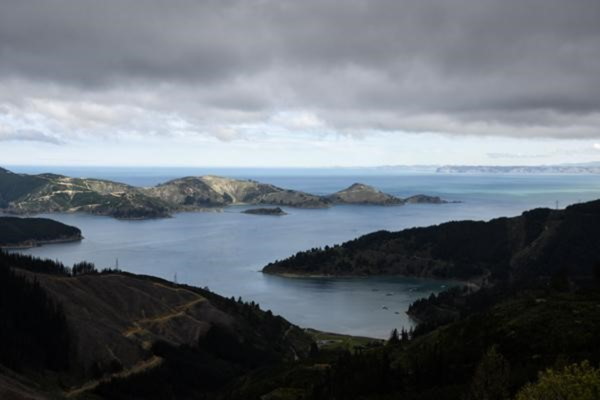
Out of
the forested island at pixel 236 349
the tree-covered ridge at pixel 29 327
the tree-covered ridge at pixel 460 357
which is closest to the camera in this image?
the tree-covered ridge at pixel 460 357

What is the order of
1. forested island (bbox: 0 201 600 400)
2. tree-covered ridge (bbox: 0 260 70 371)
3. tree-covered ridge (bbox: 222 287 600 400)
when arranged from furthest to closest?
tree-covered ridge (bbox: 0 260 70 371) < forested island (bbox: 0 201 600 400) < tree-covered ridge (bbox: 222 287 600 400)

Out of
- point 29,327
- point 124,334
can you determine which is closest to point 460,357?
point 124,334

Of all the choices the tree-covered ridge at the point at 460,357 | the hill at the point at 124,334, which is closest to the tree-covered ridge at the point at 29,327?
the hill at the point at 124,334

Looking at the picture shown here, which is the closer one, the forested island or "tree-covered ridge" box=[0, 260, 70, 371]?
the forested island

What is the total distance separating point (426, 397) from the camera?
79500 millimetres

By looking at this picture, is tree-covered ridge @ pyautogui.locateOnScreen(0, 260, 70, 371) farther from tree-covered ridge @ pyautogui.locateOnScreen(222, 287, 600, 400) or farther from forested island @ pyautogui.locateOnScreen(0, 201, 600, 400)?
tree-covered ridge @ pyautogui.locateOnScreen(222, 287, 600, 400)

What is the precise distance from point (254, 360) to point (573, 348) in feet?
278

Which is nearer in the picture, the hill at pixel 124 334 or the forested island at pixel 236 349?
the forested island at pixel 236 349

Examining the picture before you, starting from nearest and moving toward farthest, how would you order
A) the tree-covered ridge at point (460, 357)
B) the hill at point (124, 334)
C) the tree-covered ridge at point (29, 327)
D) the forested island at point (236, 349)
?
1. the tree-covered ridge at point (460, 357)
2. the forested island at point (236, 349)
3. the tree-covered ridge at point (29, 327)
4. the hill at point (124, 334)

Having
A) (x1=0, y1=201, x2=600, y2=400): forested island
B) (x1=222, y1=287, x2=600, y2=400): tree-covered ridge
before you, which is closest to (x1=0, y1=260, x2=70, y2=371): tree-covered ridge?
(x1=0, y1=201, x2=600, y2=400): forested island

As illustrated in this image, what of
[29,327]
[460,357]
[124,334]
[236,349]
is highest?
[460,357]

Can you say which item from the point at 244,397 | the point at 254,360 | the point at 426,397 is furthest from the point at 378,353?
the point at 254,360

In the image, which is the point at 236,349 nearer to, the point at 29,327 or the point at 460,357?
the point at 29,327

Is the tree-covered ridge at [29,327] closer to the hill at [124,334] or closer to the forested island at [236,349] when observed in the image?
the hill at [124,334]
